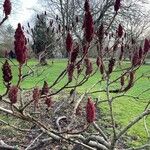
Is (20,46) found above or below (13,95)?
above

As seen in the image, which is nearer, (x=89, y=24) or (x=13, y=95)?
(x=89, y=24)

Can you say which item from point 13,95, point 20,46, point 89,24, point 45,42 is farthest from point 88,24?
point 45,42

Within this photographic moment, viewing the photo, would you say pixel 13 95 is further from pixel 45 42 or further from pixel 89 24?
pixel 45 42

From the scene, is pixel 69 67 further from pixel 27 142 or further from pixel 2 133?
pixel 2 133

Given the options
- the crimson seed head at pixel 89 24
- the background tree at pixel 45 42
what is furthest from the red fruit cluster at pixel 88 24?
the background tree at pixel 45 42

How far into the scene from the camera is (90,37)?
208cm

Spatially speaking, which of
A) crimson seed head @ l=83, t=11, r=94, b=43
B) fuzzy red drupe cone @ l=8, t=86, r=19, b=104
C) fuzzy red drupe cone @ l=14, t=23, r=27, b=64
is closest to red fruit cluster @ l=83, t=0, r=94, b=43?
crimson seed head @ l=83, t=11, r=94, b=43

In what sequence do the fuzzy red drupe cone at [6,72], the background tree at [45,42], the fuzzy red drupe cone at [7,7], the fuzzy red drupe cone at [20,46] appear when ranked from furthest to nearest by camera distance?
the background tree at [45,42] < the fuzzy red drupe cone at [7,7] < the fuzzy red drupe cone at [6,72] < the fuzzy red drupe cone at [20,46]

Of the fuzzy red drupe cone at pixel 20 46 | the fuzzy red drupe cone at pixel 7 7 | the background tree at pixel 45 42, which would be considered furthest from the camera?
the background tree at pixel 45 42

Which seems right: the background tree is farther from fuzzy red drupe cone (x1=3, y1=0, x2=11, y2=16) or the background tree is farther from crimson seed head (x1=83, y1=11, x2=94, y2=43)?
crimson seed head (x1=83, y1=11, x2=94, y2=43)

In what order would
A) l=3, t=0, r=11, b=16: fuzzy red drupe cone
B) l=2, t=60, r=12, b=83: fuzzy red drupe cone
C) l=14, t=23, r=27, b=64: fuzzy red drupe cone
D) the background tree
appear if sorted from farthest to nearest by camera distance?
the background tree → l=3, t=0, r=11, b=16: fuzzy red drupe cone → l=2, t=60, r=12, b=83: fuzzy red drupe cone → l=14, t=23, r=27, b=64: fuzzy red drupe cone

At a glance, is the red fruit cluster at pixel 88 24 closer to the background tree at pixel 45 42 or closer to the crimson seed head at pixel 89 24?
the crimson seed head at pixel 89 24

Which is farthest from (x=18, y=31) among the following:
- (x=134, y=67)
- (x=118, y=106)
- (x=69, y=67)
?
(x=118, y=106)

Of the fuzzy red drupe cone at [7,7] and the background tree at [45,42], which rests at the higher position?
the fuzzy red drupe cone at [7,7]
